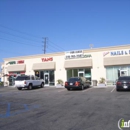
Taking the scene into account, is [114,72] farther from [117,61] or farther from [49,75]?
[49,75]

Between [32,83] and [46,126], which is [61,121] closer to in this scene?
[46,126]

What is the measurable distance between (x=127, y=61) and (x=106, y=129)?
1932 cm

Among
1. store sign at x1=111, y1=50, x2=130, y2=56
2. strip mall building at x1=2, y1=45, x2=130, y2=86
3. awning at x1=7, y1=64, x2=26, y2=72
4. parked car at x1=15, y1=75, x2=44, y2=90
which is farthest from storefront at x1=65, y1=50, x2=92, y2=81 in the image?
awning at x1=7, y1=64, x2=26, y2=72

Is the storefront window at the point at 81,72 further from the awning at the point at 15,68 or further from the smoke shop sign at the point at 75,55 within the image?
the awning at the point at 15,68

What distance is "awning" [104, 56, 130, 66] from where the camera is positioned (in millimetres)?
23438

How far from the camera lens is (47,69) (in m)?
29.9

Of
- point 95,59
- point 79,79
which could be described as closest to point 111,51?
point 95,59

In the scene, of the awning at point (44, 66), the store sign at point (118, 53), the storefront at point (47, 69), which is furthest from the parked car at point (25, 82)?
the store sign at point (118, 53)

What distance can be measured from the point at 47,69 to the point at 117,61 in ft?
40.5

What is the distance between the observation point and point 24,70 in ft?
107

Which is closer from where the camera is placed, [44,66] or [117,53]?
[117,53]

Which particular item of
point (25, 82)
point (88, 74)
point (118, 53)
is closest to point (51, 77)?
point (88, 74)

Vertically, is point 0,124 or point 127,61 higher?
point 127,61

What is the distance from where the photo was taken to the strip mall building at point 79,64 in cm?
2436
